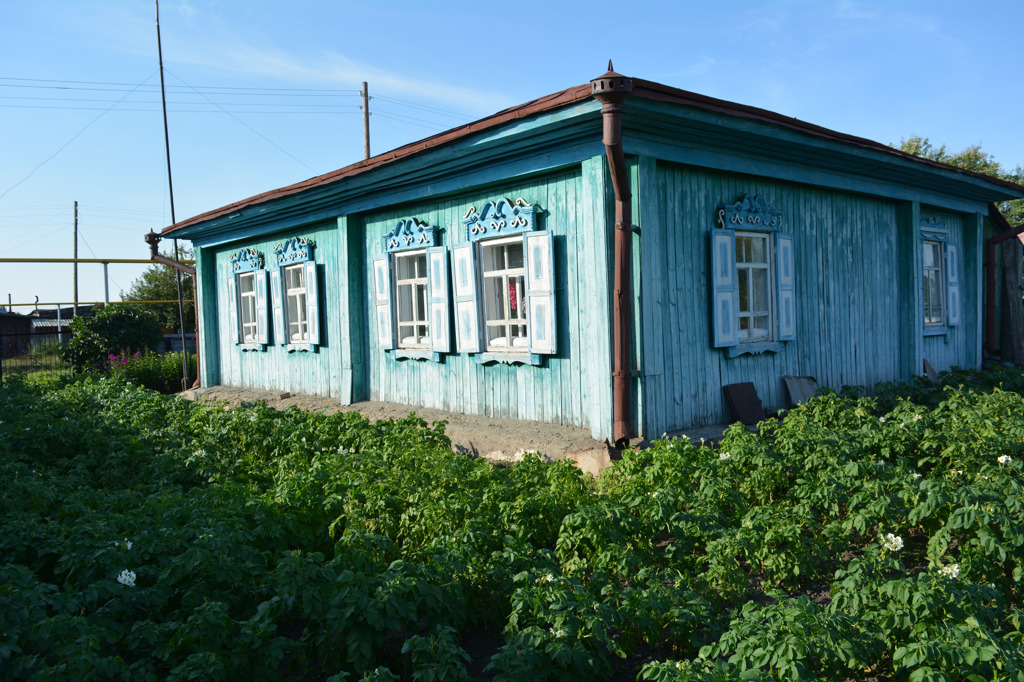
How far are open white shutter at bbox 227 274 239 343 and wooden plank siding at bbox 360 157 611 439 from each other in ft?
16.8

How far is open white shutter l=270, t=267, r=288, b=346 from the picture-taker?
10.7 metres

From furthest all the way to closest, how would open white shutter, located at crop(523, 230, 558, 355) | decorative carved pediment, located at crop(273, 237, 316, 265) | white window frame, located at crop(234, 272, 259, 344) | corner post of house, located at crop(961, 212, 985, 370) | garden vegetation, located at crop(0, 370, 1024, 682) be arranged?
white window frame, located at crop(234, 272, 259, 344)
corner post of house, located at crop(961, 212, 985, 370)
decorative carved pediment, located at crop(273, 237, 316, 265)
open white shutter, located at crop(523, 230, 558, 355)
garden vegetation, located at crop(0, 370, 1024, 682)

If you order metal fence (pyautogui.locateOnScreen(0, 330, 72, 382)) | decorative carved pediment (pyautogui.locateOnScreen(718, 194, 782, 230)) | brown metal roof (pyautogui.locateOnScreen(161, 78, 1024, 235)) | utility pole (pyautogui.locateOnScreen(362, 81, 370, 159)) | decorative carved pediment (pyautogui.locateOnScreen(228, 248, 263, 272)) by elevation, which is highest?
utility pole (pyautogui.locateOnScreen(362, 81, 370, 159))

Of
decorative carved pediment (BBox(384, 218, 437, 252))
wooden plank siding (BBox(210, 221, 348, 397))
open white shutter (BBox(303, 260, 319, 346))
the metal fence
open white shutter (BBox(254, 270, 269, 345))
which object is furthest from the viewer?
the metal fence

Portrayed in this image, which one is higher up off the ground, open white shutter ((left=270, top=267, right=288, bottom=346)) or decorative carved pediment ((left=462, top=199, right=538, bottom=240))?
decorative carved pediment ((left=462, top=199, right=538, bottom=240))

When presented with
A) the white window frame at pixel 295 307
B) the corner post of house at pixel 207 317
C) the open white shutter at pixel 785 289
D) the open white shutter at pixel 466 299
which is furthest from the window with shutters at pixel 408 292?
the corner post of house at pixel 207 317

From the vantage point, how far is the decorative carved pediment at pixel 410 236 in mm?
7926

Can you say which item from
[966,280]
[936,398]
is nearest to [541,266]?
[936,398]

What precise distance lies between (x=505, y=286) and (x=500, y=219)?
67 centimetres

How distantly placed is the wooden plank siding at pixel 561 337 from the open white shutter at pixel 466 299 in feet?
0.53

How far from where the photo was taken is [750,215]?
23.7 feet

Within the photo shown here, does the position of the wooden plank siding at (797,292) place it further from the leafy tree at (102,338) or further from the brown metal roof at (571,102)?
the leafy tree at (102,338)

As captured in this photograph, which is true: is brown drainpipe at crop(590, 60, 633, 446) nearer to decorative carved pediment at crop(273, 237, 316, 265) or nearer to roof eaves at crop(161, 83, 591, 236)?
roof eaves at crop(161, 83, 591, 236)

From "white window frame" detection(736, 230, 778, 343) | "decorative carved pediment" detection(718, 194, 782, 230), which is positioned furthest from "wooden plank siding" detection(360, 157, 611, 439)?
"white window frame" detection(736, 230, 778, 343)
